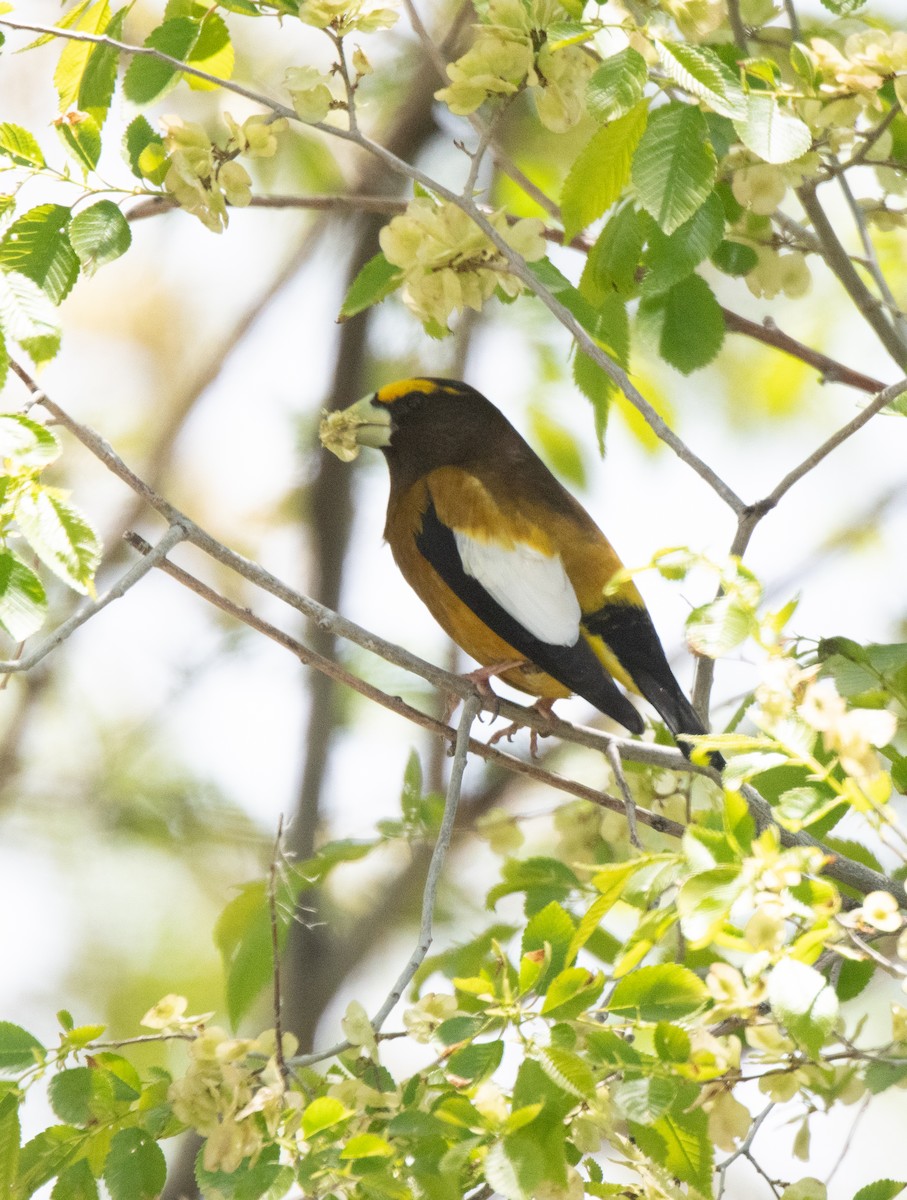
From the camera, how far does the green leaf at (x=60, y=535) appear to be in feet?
5.24

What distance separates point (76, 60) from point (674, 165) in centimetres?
95

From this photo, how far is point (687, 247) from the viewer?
6.84ft

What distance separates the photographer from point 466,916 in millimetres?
4211

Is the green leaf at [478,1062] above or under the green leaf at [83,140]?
under

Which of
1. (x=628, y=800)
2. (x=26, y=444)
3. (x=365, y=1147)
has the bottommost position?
(x=365, y=1147)

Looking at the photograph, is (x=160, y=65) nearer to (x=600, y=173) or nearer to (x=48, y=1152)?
(x=600, y=173)

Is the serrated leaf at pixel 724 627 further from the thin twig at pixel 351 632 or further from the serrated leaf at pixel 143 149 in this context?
the serrated leaf at pixel 143 149

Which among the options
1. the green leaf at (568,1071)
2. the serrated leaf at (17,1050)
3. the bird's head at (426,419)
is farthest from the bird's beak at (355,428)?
the green leaf at (568,1071)

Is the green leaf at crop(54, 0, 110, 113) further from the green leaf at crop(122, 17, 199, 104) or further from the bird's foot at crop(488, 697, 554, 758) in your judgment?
the bird's foot at crop(488, 697, 554, 758)

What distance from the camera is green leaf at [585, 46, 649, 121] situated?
5.65 feet

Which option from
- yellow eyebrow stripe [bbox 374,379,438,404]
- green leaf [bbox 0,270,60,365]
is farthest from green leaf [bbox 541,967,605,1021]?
yellow eyebrow stripe [bbox 374,379,438,404]

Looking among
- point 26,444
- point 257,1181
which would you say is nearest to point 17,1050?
point 257,1181

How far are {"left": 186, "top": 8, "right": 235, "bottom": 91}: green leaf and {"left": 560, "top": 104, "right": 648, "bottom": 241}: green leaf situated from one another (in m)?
0.61

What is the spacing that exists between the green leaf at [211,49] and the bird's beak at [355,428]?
1.00m
